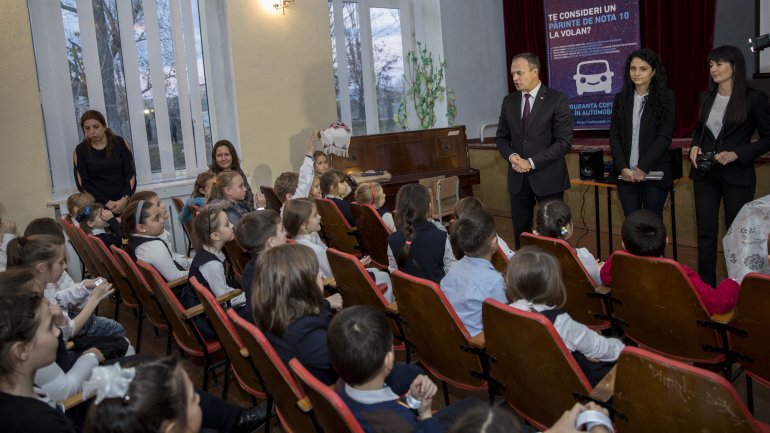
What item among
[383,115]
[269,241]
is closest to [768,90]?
[383,115]

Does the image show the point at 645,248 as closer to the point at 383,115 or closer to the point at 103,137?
the point at 103,137

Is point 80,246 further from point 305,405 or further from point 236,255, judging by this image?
point 305,405

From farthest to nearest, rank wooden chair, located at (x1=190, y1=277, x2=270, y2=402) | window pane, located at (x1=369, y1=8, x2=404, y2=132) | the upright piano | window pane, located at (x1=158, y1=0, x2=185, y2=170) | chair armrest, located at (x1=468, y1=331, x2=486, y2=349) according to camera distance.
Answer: window pane, located at (x1=369, y1=8, x2=404, y2=132), the upright piano, window pane, located at (x1=158, y1=0, x2=185, y2=170), wooden chair, located at (x1=190, y1=277, x2=270, y2=402), chair armrest, located at (x1=468, y1=331, x2=486, y2=349)

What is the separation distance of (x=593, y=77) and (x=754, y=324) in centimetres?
556

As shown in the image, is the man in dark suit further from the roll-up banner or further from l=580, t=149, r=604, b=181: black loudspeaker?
the roll-up banner

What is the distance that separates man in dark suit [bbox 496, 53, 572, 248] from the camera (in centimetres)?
407

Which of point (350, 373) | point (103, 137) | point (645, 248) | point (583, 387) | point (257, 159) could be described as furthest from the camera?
point (257, 159)

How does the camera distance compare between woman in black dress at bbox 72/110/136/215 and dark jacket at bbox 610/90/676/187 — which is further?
woman in black dress at bbox 72/110/136/215

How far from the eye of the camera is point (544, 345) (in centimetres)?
187

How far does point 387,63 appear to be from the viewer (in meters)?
8.15

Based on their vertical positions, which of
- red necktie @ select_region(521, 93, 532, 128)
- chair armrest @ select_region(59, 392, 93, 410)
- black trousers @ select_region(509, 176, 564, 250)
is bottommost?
chair armrest @ select_region(59, 392, 93, 410)

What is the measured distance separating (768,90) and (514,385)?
17.8 feet

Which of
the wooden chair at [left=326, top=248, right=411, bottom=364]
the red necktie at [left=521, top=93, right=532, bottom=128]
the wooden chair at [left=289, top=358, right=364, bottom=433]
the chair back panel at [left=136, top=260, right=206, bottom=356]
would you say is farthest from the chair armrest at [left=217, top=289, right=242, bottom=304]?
the red necktie at [left=521, top=93, right=532, bottom=128]

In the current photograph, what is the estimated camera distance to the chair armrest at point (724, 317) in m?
2.28
